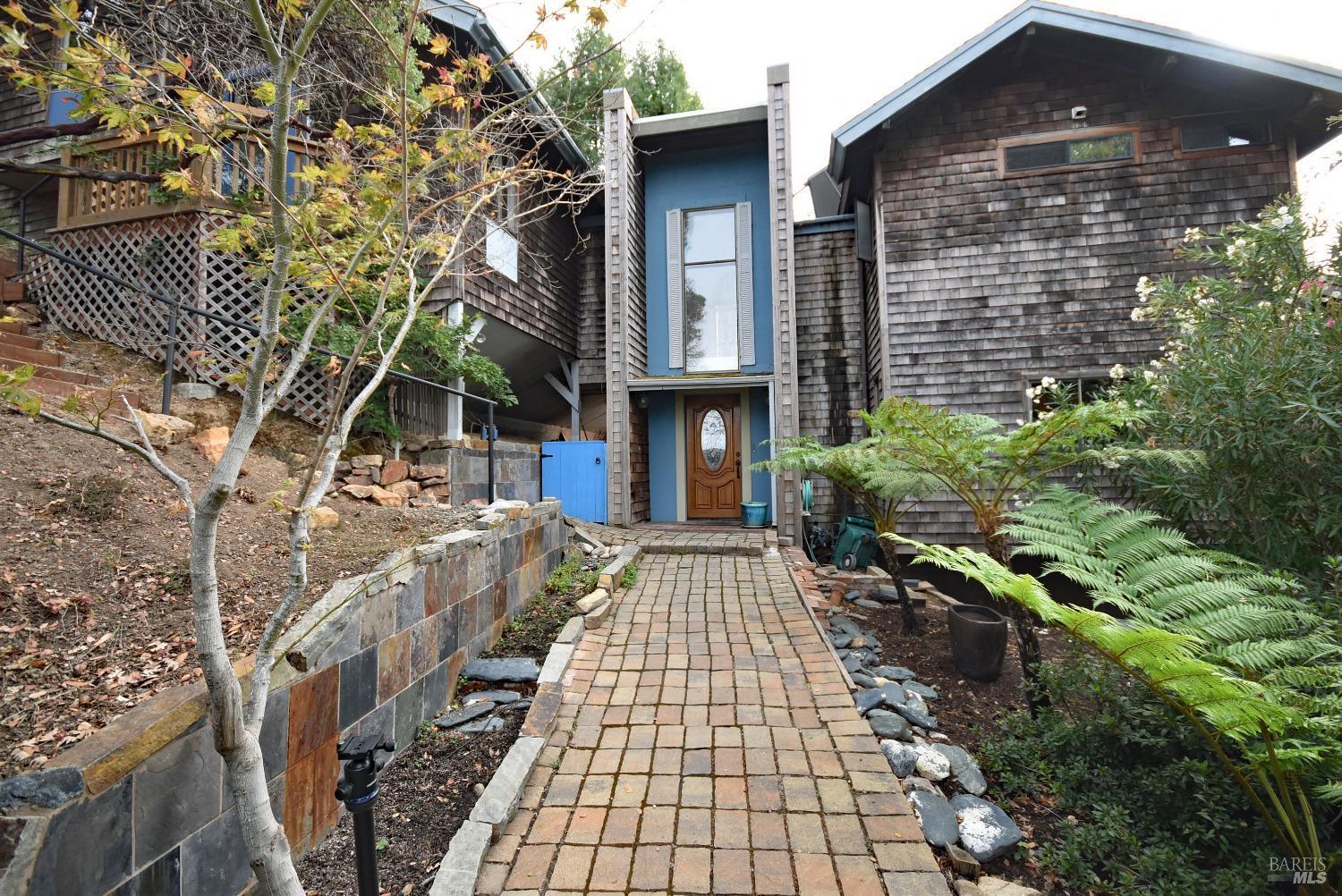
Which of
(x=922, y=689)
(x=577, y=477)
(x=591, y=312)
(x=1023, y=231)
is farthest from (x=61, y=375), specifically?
(x=1023, y=231)

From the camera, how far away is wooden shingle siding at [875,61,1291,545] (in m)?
6.77

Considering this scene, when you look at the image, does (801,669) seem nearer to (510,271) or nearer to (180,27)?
(510,271)

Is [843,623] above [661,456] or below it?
Result: below

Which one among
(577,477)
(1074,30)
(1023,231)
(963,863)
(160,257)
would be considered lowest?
(963,863)

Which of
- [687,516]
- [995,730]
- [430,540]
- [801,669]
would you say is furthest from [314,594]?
[687,516]

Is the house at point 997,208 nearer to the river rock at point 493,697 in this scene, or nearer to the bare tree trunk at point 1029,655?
the bare tree trunk at point 1029,655

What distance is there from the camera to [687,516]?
28.7 feet

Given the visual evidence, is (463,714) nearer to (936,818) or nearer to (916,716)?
(936,818)

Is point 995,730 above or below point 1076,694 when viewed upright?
below

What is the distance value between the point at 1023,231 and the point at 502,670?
25.4 feet

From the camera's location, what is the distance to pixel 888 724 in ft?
8.82

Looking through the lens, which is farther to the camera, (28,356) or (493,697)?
(28,356)

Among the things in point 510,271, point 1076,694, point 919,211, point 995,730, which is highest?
point 919,211

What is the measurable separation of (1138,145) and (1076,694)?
7591mm
